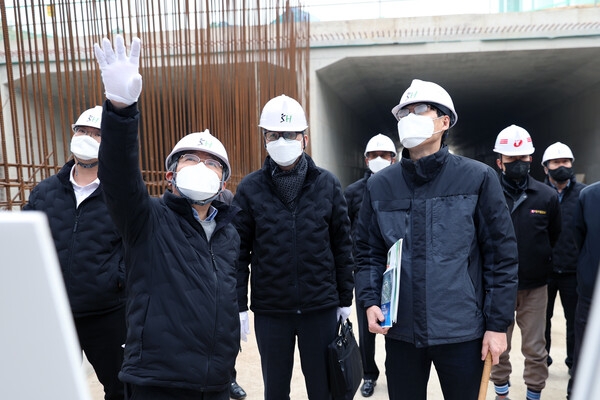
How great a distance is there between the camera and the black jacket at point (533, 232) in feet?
12.1

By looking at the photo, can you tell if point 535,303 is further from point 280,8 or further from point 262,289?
point 280,8

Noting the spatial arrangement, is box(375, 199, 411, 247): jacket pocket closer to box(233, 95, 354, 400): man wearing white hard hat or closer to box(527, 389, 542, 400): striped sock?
box(233, 95, 354, 400): man wearing white hard hat

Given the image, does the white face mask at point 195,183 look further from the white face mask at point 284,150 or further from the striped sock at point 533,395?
the striped sock at point 533,395

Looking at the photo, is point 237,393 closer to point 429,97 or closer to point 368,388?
point 368,388

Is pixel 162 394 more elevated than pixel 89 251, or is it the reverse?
pixel 89 251

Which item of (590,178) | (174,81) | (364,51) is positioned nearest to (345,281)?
(174,81)

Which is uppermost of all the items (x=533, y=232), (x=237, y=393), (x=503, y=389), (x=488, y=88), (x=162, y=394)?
(x=488, y=88)

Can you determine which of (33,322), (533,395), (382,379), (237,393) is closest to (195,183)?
(33,322)

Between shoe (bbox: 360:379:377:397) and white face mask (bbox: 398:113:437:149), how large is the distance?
2381 millimetres

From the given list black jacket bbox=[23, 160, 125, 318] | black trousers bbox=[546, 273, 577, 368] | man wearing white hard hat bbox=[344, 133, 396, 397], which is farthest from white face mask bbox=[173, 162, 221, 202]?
black trousers bbox=[546, 273, 577, 368]

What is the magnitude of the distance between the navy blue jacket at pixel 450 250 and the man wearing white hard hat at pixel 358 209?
5.07 feet

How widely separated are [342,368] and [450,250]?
3.44 feet

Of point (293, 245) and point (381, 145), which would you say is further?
point (381, 145)

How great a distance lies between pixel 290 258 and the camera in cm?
289
